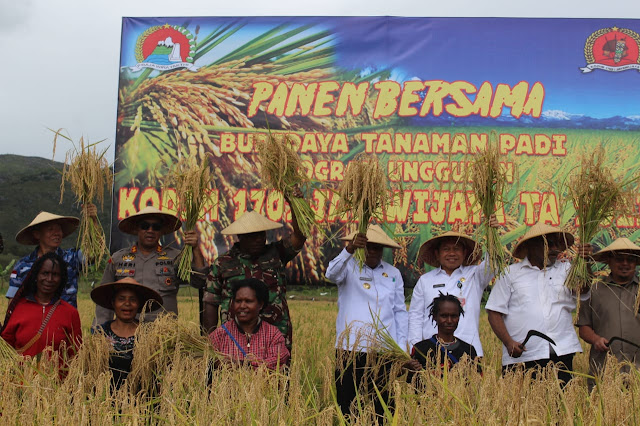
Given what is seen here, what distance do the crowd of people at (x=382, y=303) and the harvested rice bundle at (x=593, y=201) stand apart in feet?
0.29

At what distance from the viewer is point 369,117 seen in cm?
916

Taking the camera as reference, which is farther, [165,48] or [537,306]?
[165,48]

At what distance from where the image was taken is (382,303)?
439 centimetres

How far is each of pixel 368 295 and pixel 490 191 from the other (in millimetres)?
1037

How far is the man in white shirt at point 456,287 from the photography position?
14.0 feet

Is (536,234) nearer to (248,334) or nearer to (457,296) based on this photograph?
(457,296)

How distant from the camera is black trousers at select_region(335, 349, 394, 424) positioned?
12.7 ft

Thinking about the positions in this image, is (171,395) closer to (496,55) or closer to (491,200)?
(491,200)

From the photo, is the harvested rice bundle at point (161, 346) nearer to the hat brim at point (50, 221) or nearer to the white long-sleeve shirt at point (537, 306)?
the hat brim at point (50, 221)

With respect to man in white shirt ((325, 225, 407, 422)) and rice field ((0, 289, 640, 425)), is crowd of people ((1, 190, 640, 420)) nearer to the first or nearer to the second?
man in white shirt ((325, 225, 407, 422))

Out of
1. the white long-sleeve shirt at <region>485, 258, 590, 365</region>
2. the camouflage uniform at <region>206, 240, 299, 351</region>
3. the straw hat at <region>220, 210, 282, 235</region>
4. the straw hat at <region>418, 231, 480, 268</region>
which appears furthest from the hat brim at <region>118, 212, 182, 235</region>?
the white long-sleeve shirt at <region>485, 258, 590, 365</region>

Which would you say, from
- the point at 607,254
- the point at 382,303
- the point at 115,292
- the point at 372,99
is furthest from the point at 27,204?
the point at 607,254

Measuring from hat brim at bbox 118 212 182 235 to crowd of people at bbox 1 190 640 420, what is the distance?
0.43m

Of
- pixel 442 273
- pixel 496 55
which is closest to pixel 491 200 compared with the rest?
pixel 442 273
